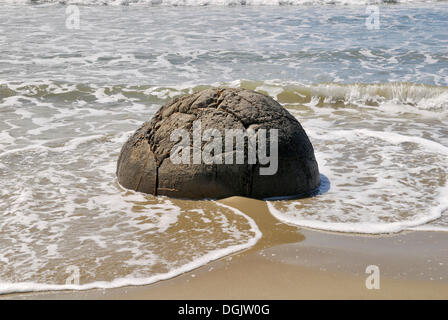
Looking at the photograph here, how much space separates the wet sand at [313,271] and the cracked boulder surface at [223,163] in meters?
0.54

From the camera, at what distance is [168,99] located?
28.8 ft

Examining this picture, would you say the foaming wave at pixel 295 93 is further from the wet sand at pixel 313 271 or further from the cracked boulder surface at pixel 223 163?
the wet sand at pixel 313 271

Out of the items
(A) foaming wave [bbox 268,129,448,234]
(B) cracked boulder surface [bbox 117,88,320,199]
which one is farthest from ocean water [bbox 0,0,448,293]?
(B) cracked boulder surface [bbox 117,88,320,199]

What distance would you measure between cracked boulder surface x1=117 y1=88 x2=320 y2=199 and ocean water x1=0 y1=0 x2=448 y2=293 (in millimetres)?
129

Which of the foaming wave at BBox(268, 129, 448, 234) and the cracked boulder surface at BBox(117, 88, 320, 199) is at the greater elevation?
the cracked boulder surface at BBox(117, 88, 320, 199)

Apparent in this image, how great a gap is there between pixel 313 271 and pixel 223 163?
123cm

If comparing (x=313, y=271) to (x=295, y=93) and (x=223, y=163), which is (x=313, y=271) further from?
(x=295, y=93)


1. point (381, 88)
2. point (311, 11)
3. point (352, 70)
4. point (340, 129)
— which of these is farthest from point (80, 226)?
point (311, 11)

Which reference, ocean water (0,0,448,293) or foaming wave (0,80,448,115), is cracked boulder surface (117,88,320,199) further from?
foaming wave (0,80,448,115)

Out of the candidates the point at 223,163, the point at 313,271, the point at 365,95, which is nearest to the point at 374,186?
the point at 223,163

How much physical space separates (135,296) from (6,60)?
993 cm

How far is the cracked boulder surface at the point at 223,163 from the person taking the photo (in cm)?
411

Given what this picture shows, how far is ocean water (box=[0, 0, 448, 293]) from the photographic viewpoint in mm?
3529

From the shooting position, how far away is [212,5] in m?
21.9
